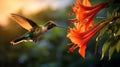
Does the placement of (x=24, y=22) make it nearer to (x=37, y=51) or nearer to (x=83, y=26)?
(x=83, y=26)

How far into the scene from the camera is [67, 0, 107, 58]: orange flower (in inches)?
75.1

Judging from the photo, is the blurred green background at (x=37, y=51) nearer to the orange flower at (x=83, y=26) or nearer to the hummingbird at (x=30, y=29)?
the hummingbird at (x=30, y=29)

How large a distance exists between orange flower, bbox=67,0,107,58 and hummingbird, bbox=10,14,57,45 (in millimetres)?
351

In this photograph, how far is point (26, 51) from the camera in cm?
1002

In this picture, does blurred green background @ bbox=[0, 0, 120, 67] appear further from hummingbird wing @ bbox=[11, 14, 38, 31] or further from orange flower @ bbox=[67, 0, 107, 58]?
orange flower @ bbox=[67, 0, 107, 58]

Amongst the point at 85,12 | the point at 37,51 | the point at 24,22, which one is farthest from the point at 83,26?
the point at 37,51

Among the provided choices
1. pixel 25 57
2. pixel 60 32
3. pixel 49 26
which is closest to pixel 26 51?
pixel 25 57

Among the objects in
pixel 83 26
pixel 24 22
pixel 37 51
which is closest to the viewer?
pixel 83 26

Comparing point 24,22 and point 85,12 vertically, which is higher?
point 85,12

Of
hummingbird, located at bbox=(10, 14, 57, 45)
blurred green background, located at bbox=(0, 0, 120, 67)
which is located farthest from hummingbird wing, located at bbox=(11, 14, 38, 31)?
blurred green background, located at bbox=(0, 0, 120, 67)

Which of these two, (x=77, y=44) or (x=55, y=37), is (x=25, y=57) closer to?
(x=55, y=37)

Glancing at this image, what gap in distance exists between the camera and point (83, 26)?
1912 millimetres

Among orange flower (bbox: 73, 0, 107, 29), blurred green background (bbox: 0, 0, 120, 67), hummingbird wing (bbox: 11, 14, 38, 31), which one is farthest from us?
blurred green background (bbox: 0, 0, 120, 67)

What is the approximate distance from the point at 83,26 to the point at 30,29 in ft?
1.92
